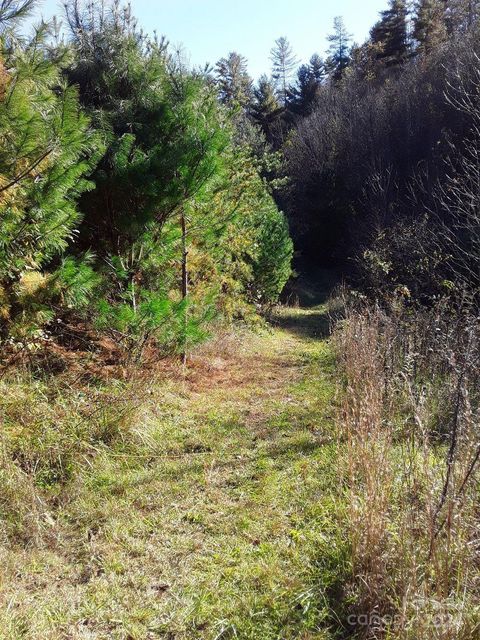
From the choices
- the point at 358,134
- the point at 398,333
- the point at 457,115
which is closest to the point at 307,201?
the point at 358,134

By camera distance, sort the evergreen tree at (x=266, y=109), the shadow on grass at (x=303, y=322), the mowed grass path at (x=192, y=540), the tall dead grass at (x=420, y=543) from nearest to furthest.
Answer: the tall dead grass at (x=420, y=543)
the mowed grass path at (x=192, y=540)
the shadow on grass at (x=303, y=322)
the evergreen tree at (x=266, y=109)

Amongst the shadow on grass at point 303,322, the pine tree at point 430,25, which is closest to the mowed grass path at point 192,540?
the shadow on grass at point 303,322

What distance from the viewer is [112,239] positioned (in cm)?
515

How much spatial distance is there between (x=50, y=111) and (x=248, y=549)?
3613mm

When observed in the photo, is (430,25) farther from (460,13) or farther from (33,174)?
(33,174)

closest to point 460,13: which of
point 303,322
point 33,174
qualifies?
point 303,322

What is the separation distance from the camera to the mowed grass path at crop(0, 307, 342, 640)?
2262mm

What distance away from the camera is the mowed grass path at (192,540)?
2262 mm

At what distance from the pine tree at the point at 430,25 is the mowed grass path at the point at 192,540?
22340 millimetres

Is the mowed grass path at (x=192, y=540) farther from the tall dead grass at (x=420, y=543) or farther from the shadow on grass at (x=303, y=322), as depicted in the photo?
the shadow on grass at (x=303, y=322)

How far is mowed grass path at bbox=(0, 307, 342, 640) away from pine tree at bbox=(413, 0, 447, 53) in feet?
73.3

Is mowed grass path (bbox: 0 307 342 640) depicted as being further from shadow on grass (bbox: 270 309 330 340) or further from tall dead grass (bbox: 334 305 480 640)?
shadow on grass (bbox: 270 309 330 340)

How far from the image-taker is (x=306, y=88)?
89.9 feet

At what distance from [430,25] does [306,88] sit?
26.1ft
